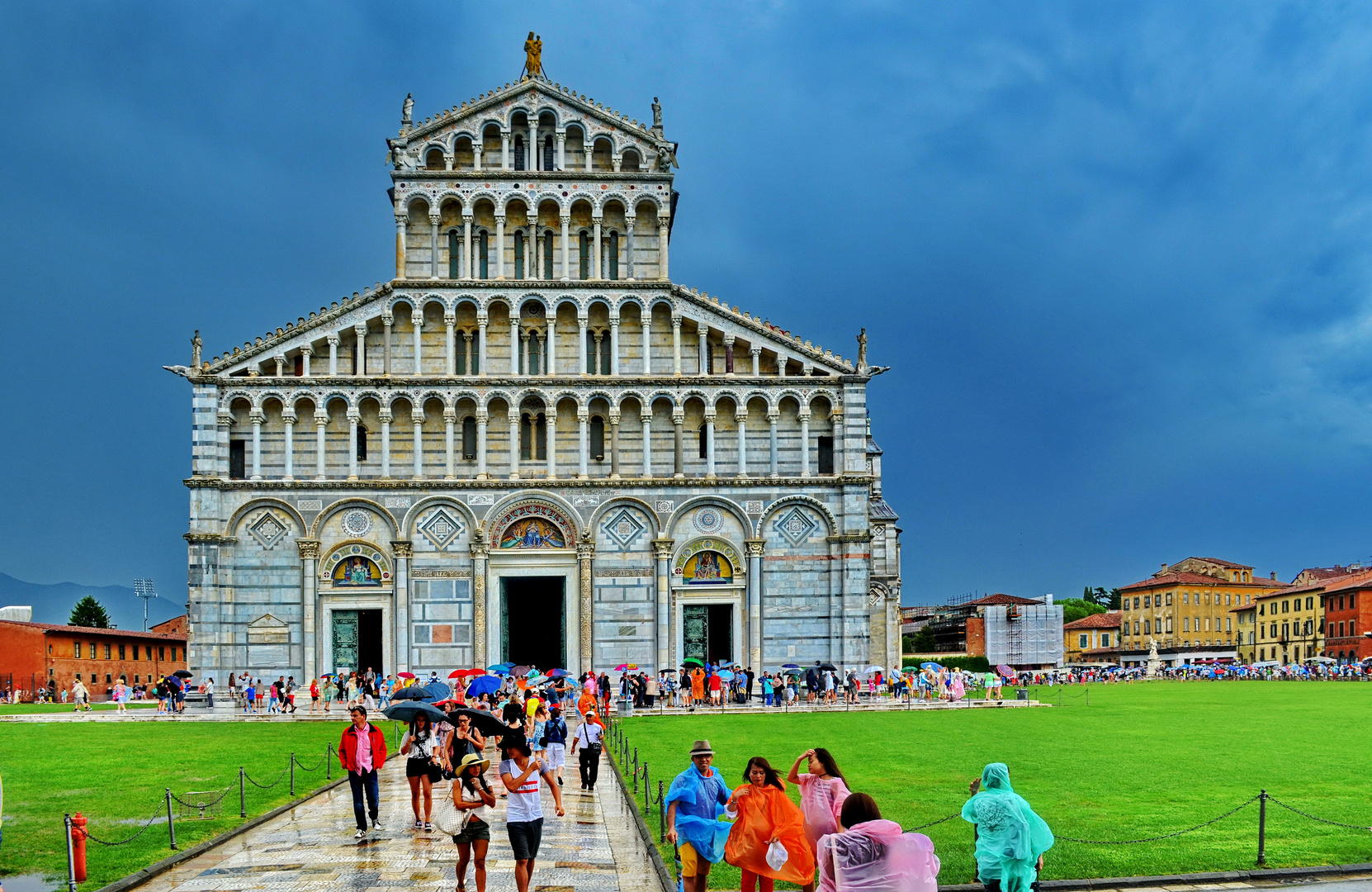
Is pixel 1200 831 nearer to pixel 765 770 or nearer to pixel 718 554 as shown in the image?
pixel 765 770

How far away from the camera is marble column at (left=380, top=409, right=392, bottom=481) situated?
48.9 metres

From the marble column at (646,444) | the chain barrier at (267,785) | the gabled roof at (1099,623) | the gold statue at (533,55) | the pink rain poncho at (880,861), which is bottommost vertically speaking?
the gabled roof at (1099,623)

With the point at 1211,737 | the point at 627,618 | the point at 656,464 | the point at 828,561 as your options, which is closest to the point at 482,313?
the point at 656,464

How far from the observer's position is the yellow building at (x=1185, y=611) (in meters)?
127

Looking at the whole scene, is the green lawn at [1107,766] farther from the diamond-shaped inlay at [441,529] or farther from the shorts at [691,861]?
the diamond-shaped inlay at [441,529]

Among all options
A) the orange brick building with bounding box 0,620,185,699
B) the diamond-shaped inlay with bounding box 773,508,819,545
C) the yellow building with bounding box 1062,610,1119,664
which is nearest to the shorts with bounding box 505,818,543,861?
the diamond-shaped inlay with bounding box 773,508,819,545

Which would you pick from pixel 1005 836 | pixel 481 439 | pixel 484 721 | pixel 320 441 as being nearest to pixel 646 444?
pixel 481 439

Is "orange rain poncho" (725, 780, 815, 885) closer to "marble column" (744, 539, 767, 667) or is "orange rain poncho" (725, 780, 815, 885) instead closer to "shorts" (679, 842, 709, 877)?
"shorts" (679, 842, 709, 877)

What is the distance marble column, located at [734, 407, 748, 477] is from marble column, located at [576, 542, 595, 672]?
21.5 feet

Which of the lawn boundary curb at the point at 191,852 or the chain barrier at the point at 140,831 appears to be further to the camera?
the chain barrier at the point at 140,831

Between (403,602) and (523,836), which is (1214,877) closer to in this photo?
(523,836)

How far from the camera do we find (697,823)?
12.1 m

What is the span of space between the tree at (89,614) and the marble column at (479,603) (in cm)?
6346

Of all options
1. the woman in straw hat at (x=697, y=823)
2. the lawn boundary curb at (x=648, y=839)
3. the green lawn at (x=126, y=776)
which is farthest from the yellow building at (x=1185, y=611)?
the woman in straw hat at (x=697, y=823)
